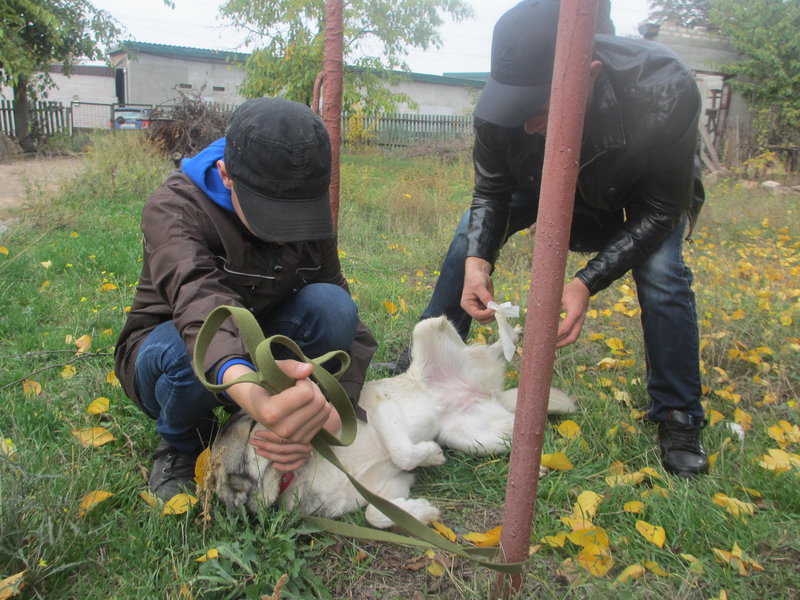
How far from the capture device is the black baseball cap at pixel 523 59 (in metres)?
1.70

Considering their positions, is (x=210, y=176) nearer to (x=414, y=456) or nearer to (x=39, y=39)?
(x=414, y=456)

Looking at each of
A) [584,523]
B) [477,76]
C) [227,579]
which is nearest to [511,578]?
[584,523]

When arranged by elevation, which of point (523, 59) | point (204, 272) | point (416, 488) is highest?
point (523, 59)

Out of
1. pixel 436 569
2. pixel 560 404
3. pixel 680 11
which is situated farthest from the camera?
pixel 680 11

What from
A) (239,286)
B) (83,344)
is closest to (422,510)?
(239,286)

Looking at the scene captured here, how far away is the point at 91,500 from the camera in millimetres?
1594

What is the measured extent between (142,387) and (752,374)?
2411 mm

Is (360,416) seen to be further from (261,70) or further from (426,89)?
(426,89)

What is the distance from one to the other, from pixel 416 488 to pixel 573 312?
0.75m

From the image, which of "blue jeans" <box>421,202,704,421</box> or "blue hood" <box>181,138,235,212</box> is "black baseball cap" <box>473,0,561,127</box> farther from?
"blue hood" <box>181,138,235,212</box>

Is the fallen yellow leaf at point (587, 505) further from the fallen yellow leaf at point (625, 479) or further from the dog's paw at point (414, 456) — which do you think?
the dog's paw at point (414, 456)

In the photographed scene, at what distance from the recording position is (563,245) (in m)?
1.10

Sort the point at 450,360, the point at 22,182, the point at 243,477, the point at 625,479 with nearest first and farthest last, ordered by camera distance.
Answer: the point at 243,477
the point at 625,479
the point at 450,360
the point at 22,182

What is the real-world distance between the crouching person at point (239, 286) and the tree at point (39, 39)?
13162mm
